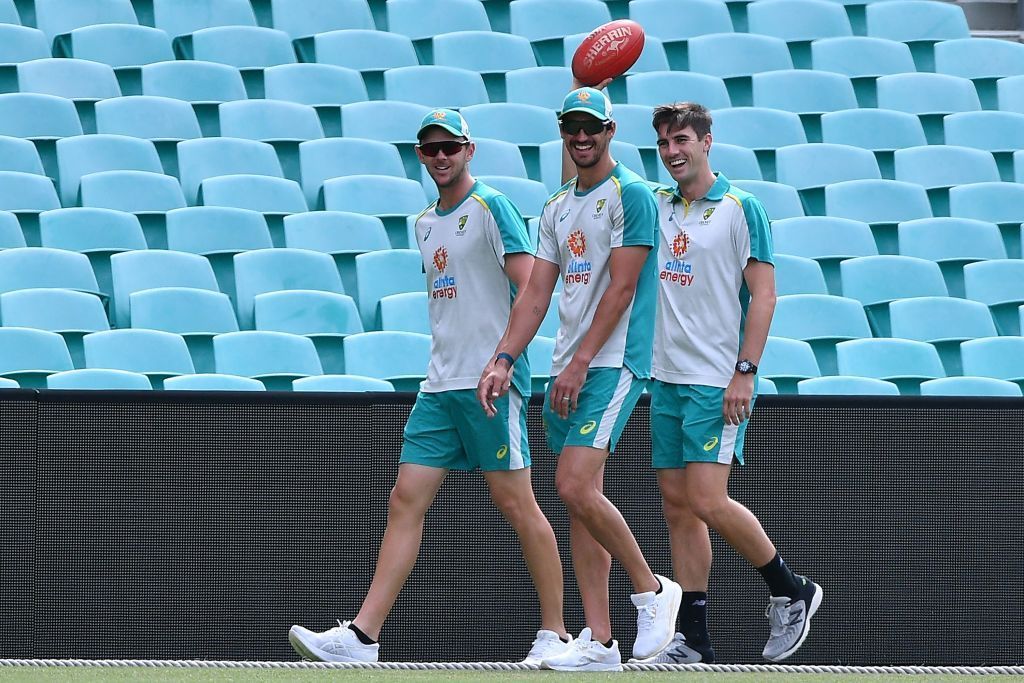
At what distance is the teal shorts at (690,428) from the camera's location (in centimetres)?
384

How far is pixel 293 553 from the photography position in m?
4.16

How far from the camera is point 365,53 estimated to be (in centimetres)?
823

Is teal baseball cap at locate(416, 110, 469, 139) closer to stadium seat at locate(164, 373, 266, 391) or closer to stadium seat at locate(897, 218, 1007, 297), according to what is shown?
stadium seat at locate(164, 373, 266, 391)

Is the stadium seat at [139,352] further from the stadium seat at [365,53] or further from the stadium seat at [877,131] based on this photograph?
the stadium seat at [877,131]

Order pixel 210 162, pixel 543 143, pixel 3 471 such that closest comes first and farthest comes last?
pixel 3 471 → pixel 210 162 → pixel 543 143

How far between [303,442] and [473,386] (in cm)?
64

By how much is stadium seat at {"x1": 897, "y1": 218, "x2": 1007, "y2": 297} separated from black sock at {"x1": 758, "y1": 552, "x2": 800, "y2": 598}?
11.9ft

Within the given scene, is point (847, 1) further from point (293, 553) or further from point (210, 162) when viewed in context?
point (293, 553)

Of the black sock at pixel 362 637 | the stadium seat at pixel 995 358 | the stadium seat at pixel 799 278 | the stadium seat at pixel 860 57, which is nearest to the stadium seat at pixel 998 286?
the stadium seat at pixel 995 358

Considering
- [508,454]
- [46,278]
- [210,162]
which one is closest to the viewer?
[508,454]

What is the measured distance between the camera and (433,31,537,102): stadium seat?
325 inches

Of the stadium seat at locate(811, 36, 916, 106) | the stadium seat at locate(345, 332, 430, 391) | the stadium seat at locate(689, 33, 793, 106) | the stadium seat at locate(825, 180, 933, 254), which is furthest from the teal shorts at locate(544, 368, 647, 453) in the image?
the stadium seat at locate(811, 36, 916, 106)

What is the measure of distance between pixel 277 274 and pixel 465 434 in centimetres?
269

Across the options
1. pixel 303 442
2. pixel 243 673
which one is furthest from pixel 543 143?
pixel 243 673
